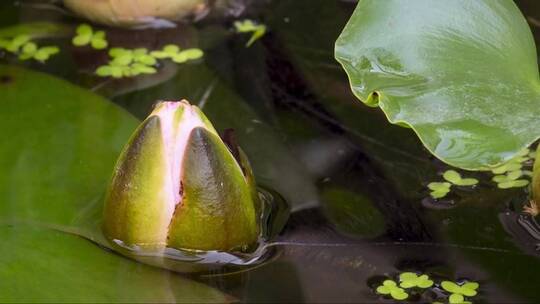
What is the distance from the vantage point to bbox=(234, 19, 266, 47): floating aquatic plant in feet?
4.11

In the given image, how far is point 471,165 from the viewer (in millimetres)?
756

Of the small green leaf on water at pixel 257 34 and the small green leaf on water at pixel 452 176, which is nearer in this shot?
the small green leaf on water at pixel 452 176

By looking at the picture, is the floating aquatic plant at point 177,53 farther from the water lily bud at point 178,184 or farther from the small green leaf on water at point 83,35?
the water lily bud at point 178,184

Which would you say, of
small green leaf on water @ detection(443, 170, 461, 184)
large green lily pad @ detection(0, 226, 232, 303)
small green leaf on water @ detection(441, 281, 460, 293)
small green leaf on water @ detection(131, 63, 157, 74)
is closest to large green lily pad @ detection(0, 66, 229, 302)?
large green lily pad @ detection(0, 226, 232, 303)

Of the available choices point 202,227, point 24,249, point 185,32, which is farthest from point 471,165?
point 185,32

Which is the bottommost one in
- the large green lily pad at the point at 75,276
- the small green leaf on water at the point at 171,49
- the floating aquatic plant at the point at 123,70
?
the large green lily pad at the point at 75,276

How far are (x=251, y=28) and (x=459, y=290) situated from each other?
591 mm

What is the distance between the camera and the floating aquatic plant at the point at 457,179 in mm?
966

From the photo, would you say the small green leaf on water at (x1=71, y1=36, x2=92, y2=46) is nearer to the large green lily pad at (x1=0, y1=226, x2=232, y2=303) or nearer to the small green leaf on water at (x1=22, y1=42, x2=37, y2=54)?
the small green leaf on water at (x1=22, y1=42, x2=37, y2=54)

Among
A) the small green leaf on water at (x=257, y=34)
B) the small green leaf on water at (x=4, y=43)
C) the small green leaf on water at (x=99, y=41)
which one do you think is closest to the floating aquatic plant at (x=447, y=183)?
the small green leaf on water at (x=257, y=34)

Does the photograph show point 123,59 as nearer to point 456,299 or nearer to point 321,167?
point 321,167

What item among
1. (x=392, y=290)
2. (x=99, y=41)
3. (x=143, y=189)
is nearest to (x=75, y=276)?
A: (x=143, y=189)

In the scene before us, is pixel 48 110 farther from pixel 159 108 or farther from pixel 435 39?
pixel 435 39

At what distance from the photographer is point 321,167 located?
3.28 ft
